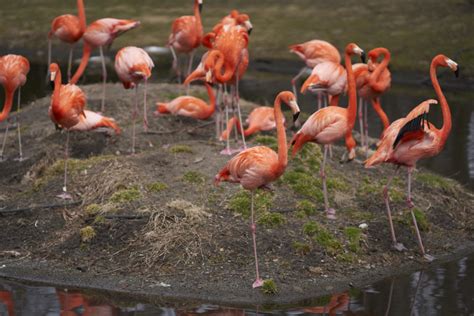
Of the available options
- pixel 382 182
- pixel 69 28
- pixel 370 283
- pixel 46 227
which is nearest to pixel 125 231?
pixel 46 227

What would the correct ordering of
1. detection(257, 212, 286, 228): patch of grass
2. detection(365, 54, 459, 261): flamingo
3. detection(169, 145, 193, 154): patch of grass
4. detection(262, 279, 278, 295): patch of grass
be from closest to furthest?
detection(262, 279, 278, 295): patch of grass, detection(365, 54, 459, 261): flamingo, detection(257, 212, 286, 228): patch of grass, detection(169, 145, 193, 154): patch of grass

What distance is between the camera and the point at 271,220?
9.66 metres

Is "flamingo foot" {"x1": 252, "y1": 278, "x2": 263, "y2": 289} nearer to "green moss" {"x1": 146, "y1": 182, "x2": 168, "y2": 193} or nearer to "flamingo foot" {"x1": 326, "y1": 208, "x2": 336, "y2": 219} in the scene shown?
"flamingo foot" {"x1": 326, "y1": 208, "x2": 336, "y2": 219}

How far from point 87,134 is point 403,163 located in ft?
16.7

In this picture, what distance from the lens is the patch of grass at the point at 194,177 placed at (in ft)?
34.5

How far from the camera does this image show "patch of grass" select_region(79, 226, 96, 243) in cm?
951

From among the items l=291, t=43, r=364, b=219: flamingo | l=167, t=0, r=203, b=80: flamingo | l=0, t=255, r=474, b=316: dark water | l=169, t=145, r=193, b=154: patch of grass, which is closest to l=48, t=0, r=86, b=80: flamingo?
l=167, t=0, r=203, b=80: flamingo

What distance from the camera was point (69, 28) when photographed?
14.7 meters

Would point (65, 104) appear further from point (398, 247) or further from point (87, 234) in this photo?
point (398, 247)

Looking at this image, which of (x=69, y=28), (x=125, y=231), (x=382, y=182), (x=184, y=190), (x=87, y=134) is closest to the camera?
(x=125, y=231)

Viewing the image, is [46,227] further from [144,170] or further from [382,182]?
[382,182]

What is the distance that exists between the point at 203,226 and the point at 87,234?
119cm

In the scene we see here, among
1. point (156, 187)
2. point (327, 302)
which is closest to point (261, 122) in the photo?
point (156, 187)

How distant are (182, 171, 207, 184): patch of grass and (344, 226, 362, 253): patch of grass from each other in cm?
180
